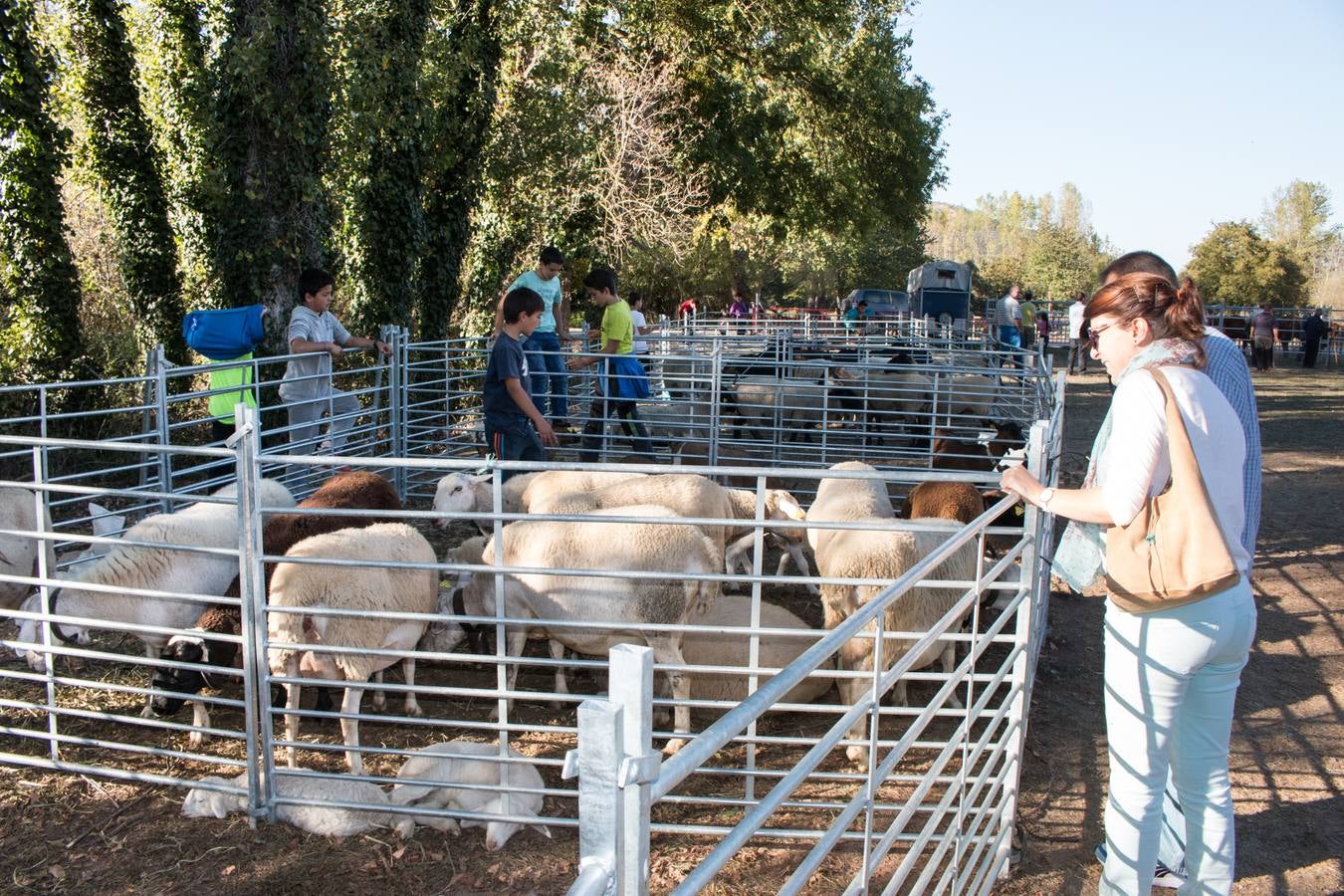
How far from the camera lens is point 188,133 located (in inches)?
496

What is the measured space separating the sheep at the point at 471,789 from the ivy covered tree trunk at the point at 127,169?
1164cm

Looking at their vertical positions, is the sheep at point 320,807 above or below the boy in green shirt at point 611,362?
below

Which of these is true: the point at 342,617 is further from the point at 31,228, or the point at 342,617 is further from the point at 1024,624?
the point at 31,228

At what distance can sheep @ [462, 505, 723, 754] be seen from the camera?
4.70m

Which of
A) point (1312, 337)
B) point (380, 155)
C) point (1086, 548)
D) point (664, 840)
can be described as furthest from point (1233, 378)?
point (1312, 337)

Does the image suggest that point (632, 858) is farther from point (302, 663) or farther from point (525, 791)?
point (302, 663)

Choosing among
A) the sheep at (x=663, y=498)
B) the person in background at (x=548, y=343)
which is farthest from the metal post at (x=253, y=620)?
the person in background at (x=548, y=343)

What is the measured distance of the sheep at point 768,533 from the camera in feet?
22.7

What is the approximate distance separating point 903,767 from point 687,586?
1349 millimetres

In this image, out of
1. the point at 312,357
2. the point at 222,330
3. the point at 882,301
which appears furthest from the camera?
the point at 882,301

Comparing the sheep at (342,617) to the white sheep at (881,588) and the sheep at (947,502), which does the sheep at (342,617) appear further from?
the sheep at (947,502)

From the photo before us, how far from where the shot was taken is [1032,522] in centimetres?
369

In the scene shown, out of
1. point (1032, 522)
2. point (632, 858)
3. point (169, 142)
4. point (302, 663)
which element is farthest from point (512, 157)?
point (632, 858)

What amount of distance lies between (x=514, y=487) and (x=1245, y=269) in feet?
142
